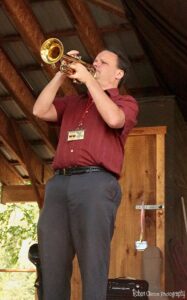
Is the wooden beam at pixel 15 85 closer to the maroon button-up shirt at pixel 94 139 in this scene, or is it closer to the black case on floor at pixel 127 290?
the black case on floor at pixel 127 290

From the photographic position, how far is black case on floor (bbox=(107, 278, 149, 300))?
3.71 meters

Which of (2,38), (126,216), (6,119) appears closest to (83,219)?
(126,216)

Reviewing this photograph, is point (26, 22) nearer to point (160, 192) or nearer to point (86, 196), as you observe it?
point (160, 192)

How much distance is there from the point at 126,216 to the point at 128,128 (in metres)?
2.98

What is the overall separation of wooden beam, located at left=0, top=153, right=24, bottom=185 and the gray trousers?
7.09m

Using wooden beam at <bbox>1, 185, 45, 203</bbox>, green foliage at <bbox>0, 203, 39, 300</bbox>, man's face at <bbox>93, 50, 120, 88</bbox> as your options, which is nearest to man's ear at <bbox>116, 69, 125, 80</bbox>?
man's face at <bbox>93, 50, 120, 88</bbox>

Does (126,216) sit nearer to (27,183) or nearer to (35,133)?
(35,133)

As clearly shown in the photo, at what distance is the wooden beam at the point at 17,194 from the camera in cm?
861

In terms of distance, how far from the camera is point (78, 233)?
5.77ft

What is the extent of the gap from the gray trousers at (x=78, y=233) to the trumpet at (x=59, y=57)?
0.40 meters

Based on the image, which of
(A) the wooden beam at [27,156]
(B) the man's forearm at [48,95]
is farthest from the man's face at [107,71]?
(A) the wooden beam at [27,156]

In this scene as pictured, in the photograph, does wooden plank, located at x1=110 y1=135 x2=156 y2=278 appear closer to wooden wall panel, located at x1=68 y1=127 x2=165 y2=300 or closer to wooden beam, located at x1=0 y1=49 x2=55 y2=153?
wooden wall panel, located at x1=68 y1=127 x2=165 y2=300

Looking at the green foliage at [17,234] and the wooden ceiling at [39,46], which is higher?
the wooden ceiling at [39,46]

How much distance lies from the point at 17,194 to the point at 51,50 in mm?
6785
